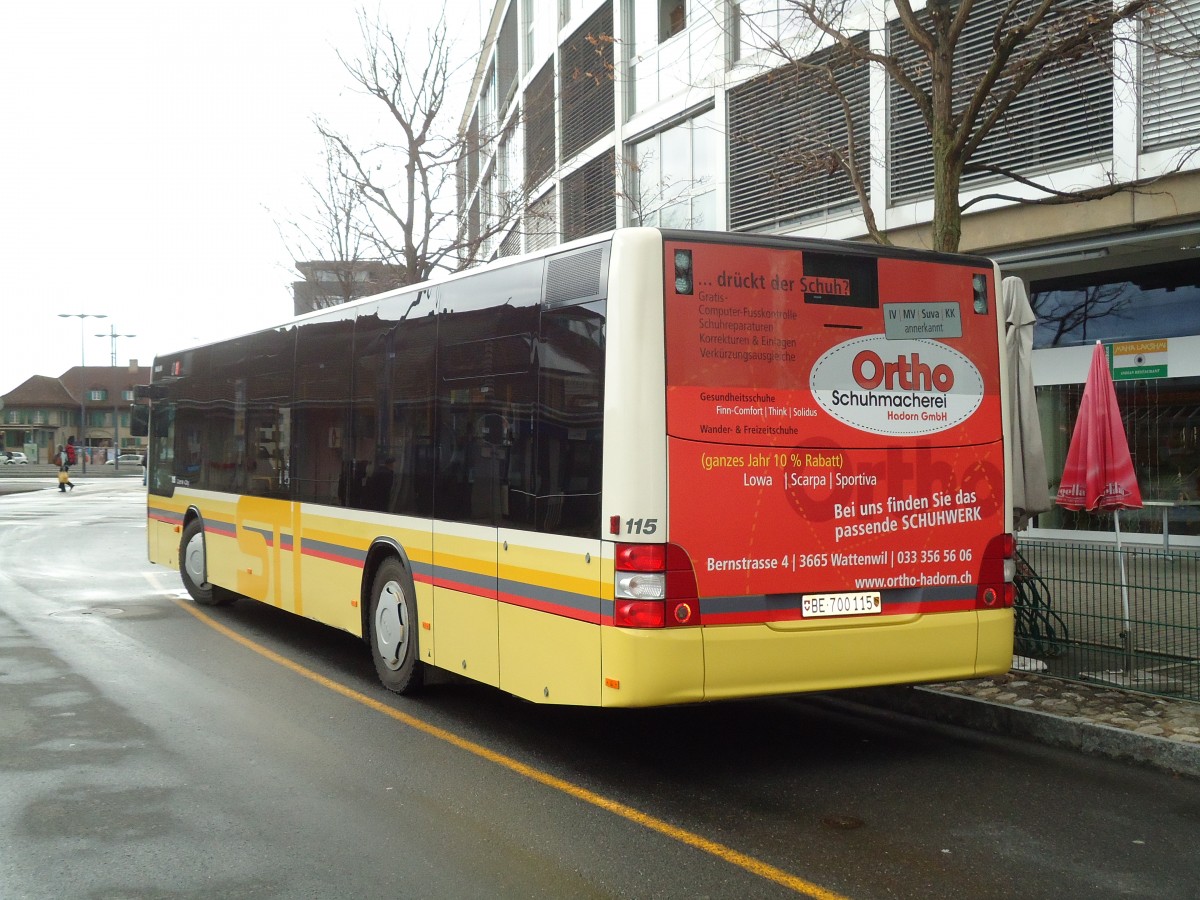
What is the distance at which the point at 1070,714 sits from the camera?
24.8ft

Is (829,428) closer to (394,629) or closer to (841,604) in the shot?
(841,604)

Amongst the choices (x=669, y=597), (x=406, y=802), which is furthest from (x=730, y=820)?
(x=406, y=802)

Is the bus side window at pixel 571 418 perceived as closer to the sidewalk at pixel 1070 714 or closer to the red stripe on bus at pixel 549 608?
the red stripe on bus at pixel 549 608

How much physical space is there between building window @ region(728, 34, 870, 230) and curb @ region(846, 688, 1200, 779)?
328 inches

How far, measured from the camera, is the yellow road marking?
4855mm

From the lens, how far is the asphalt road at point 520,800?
4902 mm

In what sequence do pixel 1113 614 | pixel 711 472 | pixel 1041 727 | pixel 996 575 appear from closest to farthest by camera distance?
pixel 711 472, pixel 996 575, pixel 1041 727, pixel 1113 614

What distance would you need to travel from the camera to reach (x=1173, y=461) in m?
16.6

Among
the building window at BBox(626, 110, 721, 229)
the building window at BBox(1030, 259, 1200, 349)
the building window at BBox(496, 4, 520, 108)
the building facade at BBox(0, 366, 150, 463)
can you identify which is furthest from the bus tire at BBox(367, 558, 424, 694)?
the building facade at BBox(0, 366, 150, 463)

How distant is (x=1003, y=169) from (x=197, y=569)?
30.1 feet

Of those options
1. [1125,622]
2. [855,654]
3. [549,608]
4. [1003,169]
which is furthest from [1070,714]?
[1003,169]

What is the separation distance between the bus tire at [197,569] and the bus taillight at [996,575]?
29.2ft

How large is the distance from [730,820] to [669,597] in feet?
3.53

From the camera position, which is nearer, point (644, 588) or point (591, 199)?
point (644, 588)
